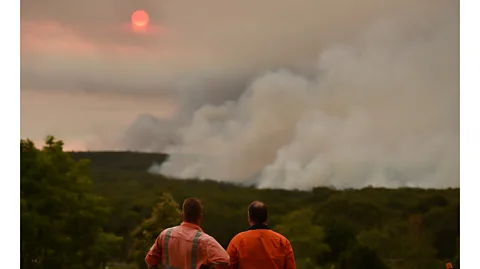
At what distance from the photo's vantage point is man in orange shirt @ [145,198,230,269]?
4.26m

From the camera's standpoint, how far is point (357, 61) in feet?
25.9

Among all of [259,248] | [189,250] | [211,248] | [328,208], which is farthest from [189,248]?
[328,208]

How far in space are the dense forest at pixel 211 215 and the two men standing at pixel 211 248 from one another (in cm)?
323

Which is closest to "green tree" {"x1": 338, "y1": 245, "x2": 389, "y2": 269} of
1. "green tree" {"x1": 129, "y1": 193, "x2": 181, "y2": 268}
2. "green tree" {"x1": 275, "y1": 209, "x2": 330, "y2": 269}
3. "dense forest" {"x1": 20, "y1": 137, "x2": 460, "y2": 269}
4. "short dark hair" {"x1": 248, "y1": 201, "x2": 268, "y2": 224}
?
"dense forest" {"x1": 20, "y1": 137, "x2": 460, "y2": 269}

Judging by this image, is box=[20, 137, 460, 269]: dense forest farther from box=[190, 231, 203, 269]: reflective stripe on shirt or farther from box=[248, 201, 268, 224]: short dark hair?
box=[190, 231, 203, 269]: reflective stripe on shirt

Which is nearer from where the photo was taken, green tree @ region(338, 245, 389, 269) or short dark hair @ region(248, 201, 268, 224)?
short dark hair @ region(248, 201, 268, 224)

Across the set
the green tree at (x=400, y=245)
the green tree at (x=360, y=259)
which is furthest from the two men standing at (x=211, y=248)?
the green tree at (x=400, y=245)

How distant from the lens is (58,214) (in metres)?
7.66

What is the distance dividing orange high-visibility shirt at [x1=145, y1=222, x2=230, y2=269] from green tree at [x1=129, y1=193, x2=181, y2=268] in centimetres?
335

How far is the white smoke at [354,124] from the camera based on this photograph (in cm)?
788

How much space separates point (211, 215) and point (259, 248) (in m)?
3.34

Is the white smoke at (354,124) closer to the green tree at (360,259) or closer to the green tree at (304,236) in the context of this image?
the green tree at (304,236)

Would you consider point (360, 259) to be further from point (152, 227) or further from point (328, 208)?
point (152, 227)

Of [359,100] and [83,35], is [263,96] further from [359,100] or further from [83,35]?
[83,35]
